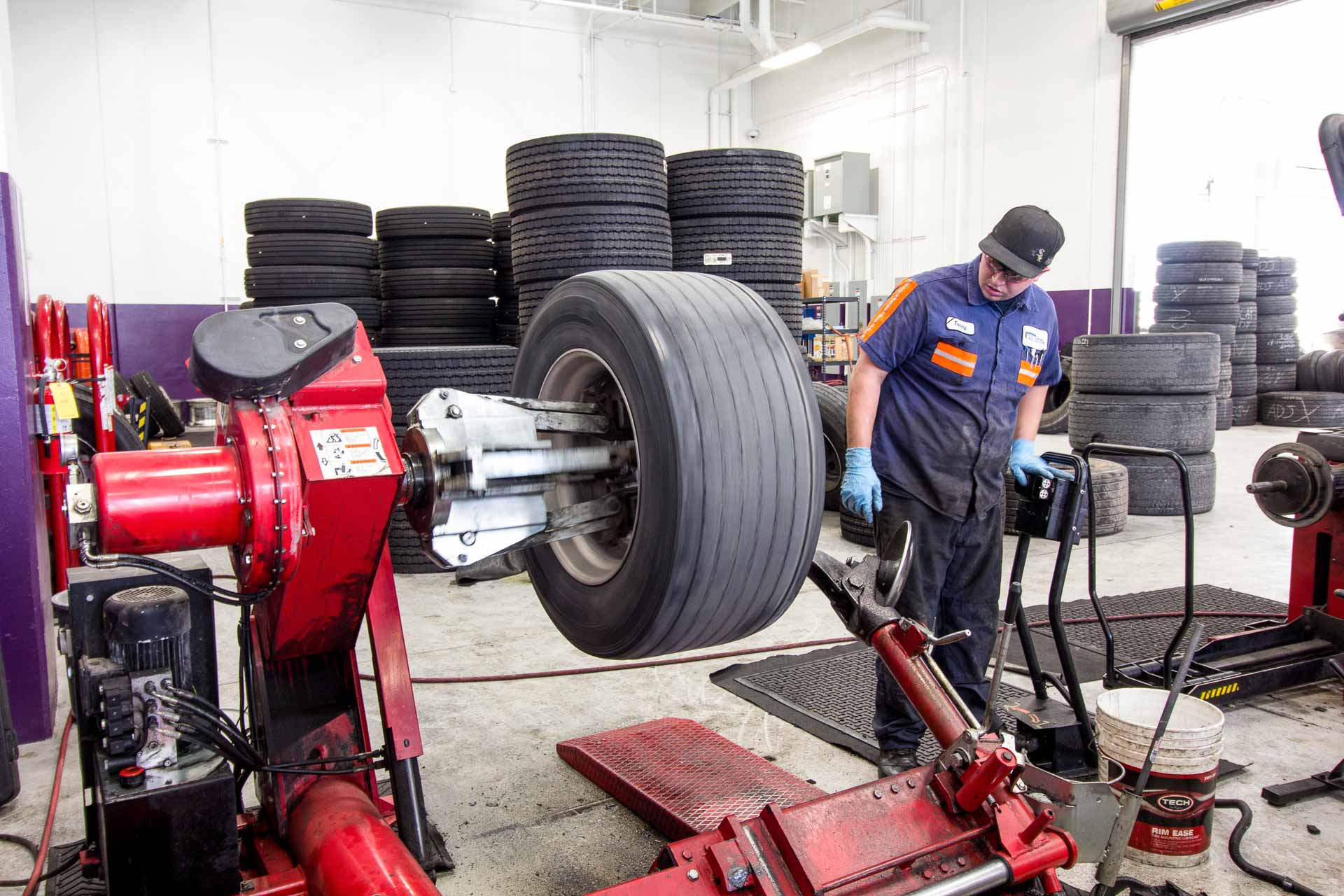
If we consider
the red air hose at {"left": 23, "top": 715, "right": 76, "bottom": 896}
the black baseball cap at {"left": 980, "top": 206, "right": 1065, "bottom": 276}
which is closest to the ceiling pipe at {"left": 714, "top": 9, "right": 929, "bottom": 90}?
the black baseball cap at {"left": 980, "top": 206, "right": 1065, "bottom": 276}

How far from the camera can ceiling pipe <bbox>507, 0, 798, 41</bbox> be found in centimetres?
1124

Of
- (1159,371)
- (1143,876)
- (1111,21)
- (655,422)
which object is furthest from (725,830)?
(1111,21)

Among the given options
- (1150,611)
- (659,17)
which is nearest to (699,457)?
(1150,611)

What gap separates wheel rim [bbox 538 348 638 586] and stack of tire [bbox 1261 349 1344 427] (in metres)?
9.52

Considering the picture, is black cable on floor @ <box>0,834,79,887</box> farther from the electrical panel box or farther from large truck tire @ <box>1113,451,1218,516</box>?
the electrical panel box

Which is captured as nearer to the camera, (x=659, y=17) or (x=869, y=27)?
(x=869, y=27)

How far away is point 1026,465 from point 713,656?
134 cm

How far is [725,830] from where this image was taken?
1663mm

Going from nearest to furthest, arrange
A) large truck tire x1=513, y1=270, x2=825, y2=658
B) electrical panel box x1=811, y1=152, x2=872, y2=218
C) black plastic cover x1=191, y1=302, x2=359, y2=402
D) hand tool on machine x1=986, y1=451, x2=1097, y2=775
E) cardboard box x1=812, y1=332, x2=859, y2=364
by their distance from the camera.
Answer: black plastic cover x1=191, y1=302, x2=359, y2=402 < large truck tire x1=513, y1=270, x2=825, y2=658 < hand tool on machine x1=986, y1=451, x2=1097, y2=775 < cardboard box x1=812, y1=332, x2=859, y2=364 < electrical panel box x1=811, y1=152, x2=872, y2=218

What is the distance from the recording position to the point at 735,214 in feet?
17.5

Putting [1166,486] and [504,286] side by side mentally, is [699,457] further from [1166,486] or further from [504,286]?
[504,286]

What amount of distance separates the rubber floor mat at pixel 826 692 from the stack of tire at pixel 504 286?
397 centimetres

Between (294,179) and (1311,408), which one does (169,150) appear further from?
(1311,408)

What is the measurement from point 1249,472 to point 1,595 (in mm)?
7439
